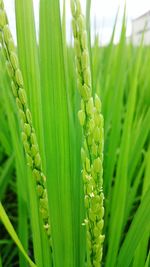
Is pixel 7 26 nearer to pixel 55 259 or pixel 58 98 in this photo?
pixel 58 98

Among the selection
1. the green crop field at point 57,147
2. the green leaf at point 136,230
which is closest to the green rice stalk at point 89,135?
the green crop field at point 57,147

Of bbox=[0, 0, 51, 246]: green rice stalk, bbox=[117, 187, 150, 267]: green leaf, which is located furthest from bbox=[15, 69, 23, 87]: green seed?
bbox=[117, 187, 150, 267]: green leaf

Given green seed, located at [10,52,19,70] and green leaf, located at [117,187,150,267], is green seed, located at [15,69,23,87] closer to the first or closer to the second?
green seed, located at [10,52,19,70]

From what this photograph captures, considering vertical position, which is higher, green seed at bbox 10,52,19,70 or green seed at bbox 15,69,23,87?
green seed at bbox 10,52,19,70

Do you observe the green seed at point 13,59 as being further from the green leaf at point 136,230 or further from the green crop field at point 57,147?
the green leaf at point 136,230

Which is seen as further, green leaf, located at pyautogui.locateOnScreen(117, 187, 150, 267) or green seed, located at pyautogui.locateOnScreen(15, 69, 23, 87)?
green leaf, located at pyautogui.locateOnScreen(117, 187, 150, 267)

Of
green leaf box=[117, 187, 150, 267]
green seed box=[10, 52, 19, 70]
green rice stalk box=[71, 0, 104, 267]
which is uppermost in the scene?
green seed box=[10, 52, 19, 70]
